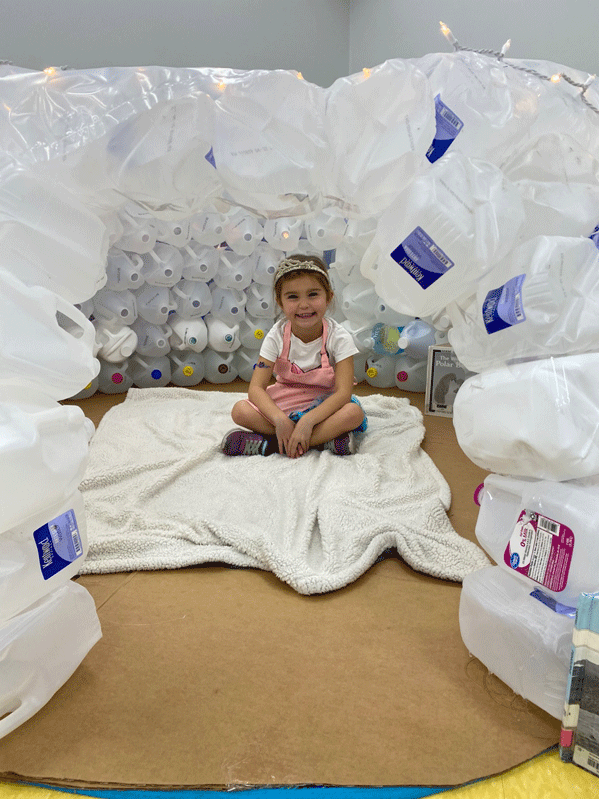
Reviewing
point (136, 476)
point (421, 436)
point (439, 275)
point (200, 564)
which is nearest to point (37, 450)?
point (200, 564)

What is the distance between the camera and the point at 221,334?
237 cm

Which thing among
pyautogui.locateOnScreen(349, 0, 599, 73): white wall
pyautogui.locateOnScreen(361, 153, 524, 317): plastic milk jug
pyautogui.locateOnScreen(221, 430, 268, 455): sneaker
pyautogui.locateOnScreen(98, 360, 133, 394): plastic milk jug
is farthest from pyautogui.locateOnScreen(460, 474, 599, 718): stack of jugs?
pyautogui.locateOnScreen(98, 360, 133, 394): plastic milk jug

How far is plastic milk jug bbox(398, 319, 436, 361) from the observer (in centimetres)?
220

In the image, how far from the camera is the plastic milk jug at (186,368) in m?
2.48

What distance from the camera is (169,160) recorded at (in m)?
0.98

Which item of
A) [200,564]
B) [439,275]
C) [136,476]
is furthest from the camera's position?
[136,476]

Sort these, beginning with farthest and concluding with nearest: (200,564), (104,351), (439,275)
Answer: (104,351)
(200,564)
(439,275)

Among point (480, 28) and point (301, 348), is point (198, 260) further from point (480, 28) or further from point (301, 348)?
point (480, 28)

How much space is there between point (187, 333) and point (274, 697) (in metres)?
1.70

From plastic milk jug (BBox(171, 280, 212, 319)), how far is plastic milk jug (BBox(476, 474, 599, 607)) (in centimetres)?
168

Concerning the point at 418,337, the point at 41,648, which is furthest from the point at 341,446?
the point at 41,648

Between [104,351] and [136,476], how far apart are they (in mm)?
862

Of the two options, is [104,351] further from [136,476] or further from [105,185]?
[105,185]

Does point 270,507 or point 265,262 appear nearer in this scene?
point 270,507
